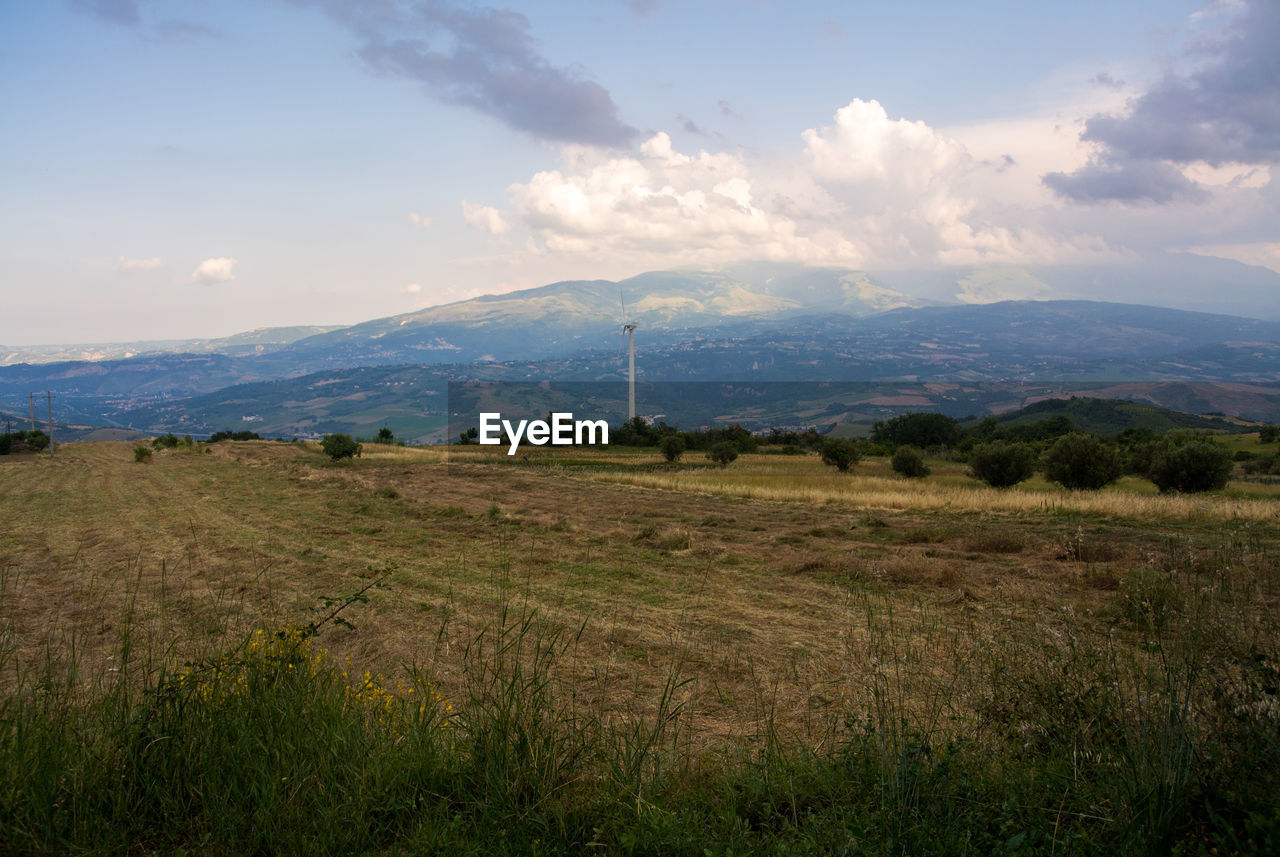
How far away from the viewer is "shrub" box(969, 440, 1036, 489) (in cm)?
3247

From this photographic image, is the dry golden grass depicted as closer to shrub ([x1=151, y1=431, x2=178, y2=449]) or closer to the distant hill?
shrub ([x1=151, y1=431, x2=178, y2=449])

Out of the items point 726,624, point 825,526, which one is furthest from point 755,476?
point 726,624

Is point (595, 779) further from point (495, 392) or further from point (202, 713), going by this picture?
point (495, 392)

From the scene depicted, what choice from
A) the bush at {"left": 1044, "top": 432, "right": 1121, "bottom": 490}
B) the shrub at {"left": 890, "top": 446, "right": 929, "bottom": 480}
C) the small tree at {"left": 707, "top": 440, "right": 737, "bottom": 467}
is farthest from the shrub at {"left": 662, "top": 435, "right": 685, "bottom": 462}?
the bush at {"left": 1044, "top": 432, "right": 1121, "bottom": 490}

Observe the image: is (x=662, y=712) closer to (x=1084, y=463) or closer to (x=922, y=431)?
(x=1084, y=463)

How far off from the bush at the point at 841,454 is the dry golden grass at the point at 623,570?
10.4 metres

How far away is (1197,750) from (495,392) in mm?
159383

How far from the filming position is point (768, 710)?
6406 mm

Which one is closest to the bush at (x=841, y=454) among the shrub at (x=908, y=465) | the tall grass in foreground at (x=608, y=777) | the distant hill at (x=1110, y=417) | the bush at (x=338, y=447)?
the shrub at (x=908, y=465)

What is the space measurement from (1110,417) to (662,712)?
101 m

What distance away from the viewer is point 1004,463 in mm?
32719

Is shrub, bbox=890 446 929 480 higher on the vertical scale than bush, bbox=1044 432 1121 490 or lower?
lower

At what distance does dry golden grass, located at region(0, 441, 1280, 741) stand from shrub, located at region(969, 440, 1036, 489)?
414 cm

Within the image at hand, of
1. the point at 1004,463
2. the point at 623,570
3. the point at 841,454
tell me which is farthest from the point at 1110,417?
the point at 623,570
